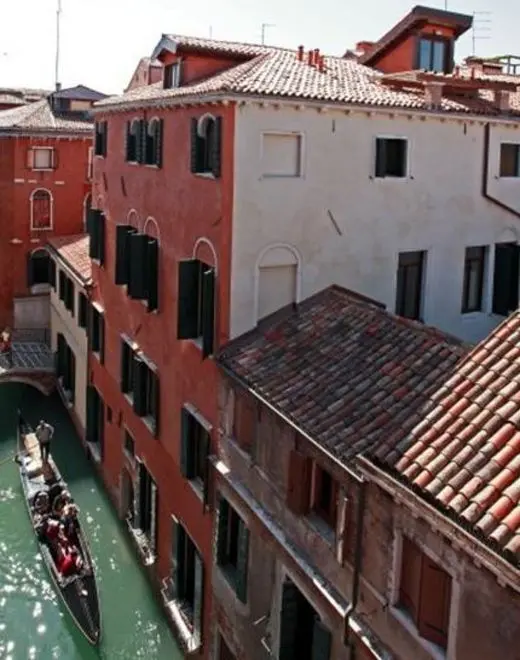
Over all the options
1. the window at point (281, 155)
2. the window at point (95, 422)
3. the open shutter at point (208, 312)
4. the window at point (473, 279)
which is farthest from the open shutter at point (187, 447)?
the window at point (95, 422)

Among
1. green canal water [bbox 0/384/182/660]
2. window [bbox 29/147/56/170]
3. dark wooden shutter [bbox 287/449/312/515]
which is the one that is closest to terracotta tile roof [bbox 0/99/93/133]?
window [bbox 29/147/56/170]

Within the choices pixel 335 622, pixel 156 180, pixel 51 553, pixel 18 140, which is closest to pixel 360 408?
pixel 335 622

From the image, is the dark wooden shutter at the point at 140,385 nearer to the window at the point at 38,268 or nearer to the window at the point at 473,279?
the window at the point at 473,279

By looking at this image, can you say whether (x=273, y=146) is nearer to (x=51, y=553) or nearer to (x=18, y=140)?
(x=51, y=553)

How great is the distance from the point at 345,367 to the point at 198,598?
6.80 metres

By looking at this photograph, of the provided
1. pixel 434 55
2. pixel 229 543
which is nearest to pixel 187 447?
pixel 229 543

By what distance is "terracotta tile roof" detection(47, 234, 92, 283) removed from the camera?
26.8 metres

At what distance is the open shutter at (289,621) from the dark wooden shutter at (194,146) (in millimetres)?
7832

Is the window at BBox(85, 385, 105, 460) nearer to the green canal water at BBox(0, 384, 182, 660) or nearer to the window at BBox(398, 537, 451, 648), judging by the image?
the green canal water at BBox(0, 384, 182, 660)

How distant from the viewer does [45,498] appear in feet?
72.7

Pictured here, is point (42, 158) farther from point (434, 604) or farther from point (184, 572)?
point (434, 604)

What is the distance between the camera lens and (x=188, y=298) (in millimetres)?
15727

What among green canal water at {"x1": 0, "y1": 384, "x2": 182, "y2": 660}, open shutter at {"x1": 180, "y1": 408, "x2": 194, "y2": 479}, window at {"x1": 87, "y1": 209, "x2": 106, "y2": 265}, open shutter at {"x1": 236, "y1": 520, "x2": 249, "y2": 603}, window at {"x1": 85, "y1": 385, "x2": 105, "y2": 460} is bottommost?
green canal water at {"x1": 0, "y1": 384, "x2": 182, "y2": 660}

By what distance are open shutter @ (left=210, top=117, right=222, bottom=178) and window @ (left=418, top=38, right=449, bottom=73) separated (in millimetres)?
7059
